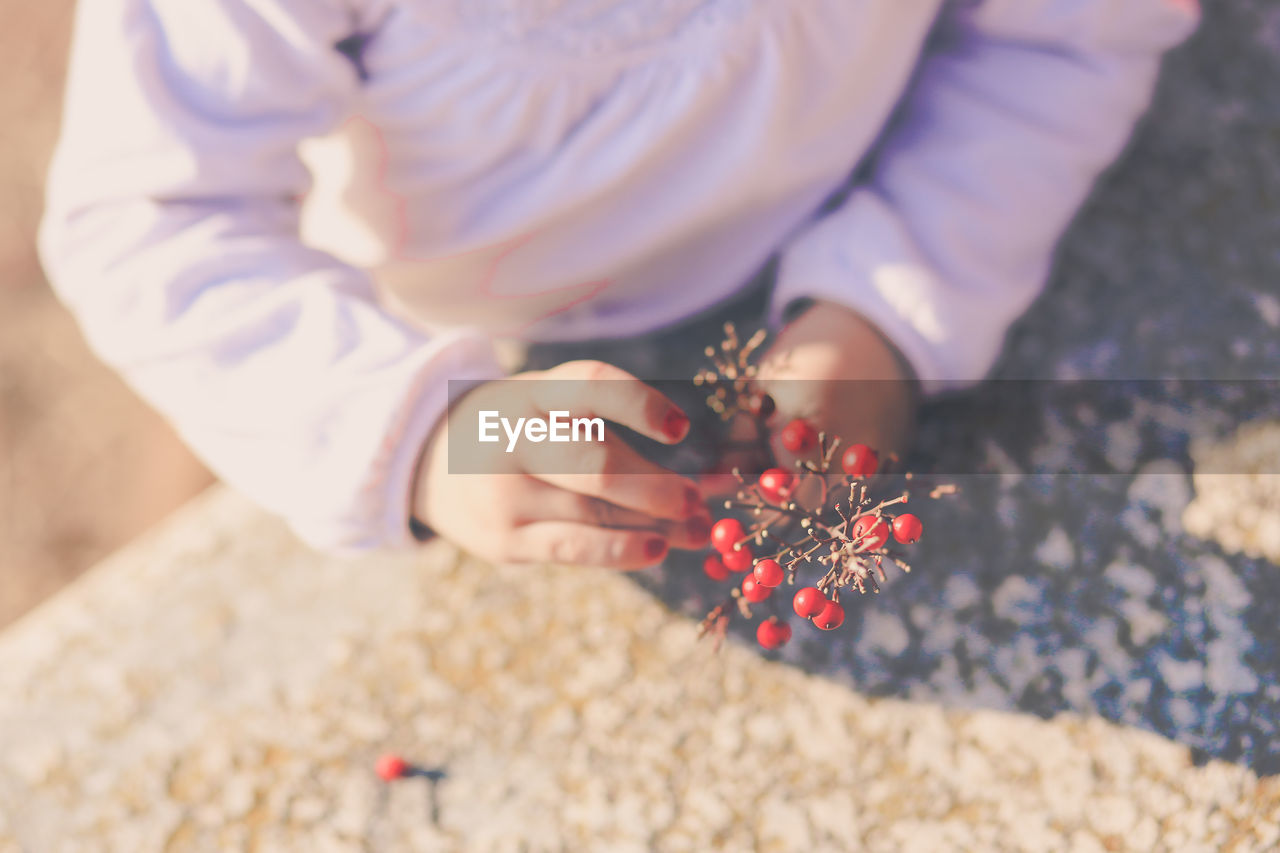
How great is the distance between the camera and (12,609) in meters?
1.30

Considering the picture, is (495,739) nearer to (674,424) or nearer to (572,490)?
(572,490)

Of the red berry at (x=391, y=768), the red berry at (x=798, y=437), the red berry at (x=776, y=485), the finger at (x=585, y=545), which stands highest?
the red berry at (x=776, y=485)

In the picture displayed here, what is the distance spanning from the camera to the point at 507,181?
2.15ft

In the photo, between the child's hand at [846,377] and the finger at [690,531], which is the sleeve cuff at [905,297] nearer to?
the child's hand at [846,377]

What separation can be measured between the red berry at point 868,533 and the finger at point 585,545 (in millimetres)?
188

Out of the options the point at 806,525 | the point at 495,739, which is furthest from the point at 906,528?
the point at 495,739

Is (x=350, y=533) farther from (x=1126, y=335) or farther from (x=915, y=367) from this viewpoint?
(x=1126, y=335)

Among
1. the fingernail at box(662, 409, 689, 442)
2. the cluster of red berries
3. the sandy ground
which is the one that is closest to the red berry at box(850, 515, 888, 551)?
the cluster of red berries

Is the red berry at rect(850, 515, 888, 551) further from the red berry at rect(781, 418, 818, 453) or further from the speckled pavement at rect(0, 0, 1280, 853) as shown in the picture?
the speckled pavement at rect(0, 0, 1280, 853)

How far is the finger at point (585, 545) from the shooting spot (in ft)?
1.62

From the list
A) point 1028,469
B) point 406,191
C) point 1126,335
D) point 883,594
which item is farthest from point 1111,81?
point 406,191

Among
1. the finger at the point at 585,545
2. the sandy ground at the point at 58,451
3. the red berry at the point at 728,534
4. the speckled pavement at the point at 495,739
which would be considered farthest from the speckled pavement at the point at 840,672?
the sandy ground at the point at 58,451

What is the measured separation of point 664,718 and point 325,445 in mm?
279

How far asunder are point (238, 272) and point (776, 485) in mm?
406
